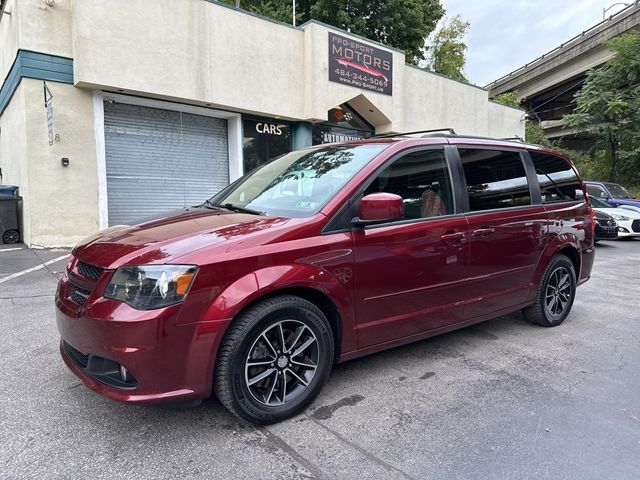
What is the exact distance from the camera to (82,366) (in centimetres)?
270

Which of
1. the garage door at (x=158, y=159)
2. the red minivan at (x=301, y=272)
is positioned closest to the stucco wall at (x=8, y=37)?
the garage door at (x=158, y=159)

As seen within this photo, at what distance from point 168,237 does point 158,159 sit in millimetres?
9032

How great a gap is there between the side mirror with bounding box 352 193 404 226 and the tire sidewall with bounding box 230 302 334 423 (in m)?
0.74

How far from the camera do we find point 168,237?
8.99ft

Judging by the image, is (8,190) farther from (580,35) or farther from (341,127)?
(580,35)

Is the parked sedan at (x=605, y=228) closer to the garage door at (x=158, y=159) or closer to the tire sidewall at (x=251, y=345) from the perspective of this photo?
the garage door at (x=158, y=159)

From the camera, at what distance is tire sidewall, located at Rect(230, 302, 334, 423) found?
2.61 metres

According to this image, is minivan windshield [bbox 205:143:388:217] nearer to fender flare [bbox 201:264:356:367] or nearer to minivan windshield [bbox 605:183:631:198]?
fender flare [bbox 201:264:356:367]

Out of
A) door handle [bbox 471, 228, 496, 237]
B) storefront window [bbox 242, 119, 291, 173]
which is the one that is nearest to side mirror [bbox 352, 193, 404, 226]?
door handle [bbox 471, 228, 496, 237]

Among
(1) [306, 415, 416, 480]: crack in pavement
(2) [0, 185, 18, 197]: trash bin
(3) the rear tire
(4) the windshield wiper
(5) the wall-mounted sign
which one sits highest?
(5) the wall-mounted sign

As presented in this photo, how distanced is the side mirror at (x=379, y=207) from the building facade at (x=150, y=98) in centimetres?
848

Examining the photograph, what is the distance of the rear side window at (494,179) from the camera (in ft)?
A: 13.0

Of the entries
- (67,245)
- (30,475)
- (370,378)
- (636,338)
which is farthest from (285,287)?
(67,245)

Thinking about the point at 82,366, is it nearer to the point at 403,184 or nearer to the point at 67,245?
the point at 403,184
